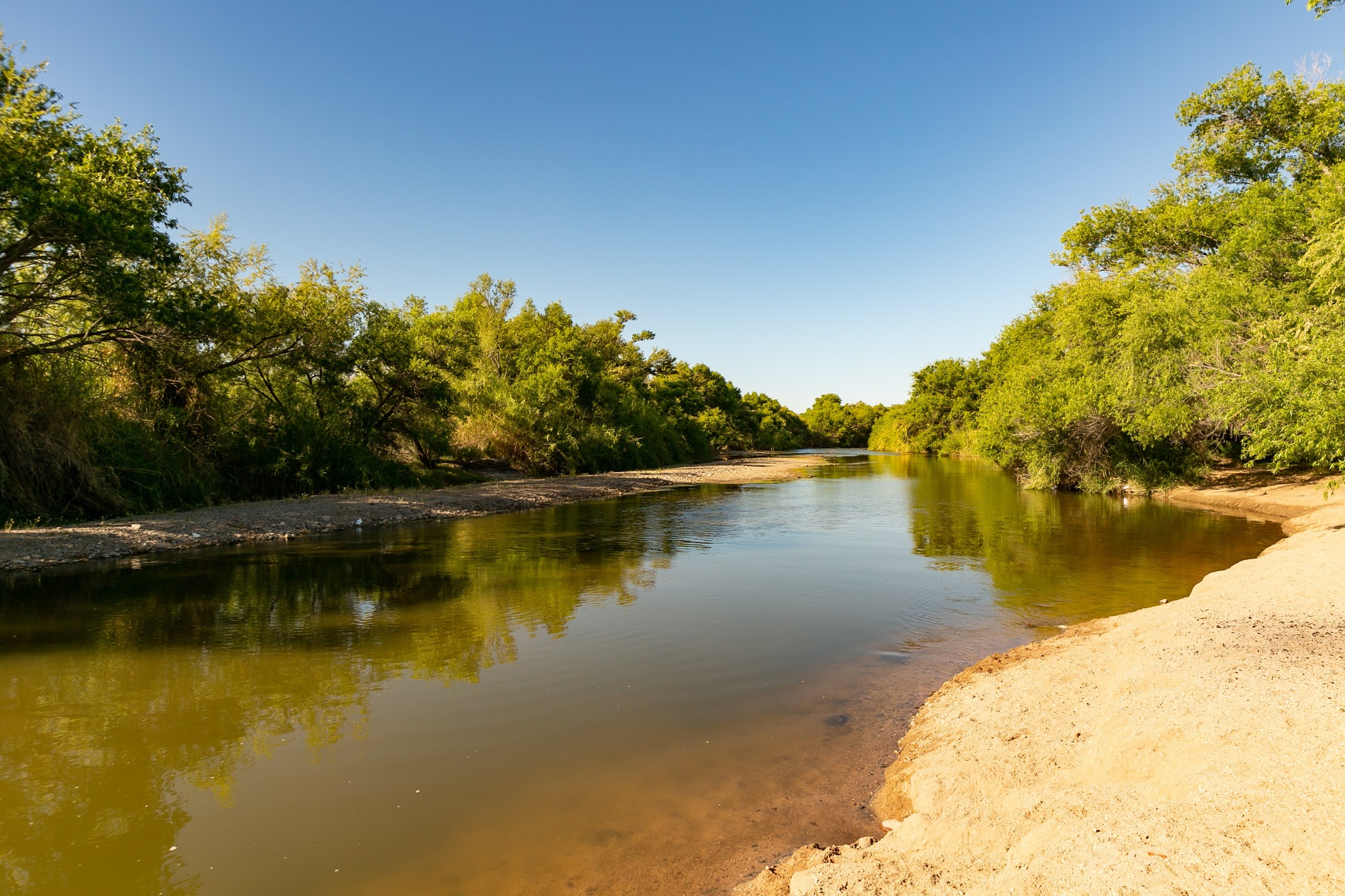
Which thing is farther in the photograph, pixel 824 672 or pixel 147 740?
pixel 824 672

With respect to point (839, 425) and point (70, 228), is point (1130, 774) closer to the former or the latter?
point (70, 228)

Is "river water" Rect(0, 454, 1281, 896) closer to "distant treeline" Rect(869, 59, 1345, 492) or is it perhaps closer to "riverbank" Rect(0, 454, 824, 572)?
"riverbank" Rect(0, 454, 824, 572)

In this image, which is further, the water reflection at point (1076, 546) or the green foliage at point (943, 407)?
the green foliage at point (943, 407)

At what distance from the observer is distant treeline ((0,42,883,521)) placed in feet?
55.1

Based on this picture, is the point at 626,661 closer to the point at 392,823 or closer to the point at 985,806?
the point at 392,823

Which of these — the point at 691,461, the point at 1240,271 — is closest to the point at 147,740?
the point at 1240,271

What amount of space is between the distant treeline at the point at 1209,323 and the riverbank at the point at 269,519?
885 inches

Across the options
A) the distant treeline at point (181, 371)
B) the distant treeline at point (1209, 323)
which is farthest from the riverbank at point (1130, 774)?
the distant treeline at point (181, 371)

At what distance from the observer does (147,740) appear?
20.7 ft

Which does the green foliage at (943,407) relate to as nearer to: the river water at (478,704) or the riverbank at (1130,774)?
the river water at (478,704)

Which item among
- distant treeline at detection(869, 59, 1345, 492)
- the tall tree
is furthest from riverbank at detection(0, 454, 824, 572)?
distant treeline at detection(869, 59, 1345, 492)

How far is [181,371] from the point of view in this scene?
23.0 meters

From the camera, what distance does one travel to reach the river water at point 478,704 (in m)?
4.56

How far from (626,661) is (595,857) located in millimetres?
4255
